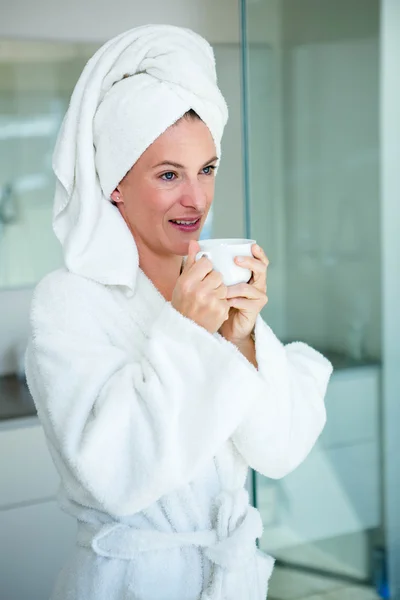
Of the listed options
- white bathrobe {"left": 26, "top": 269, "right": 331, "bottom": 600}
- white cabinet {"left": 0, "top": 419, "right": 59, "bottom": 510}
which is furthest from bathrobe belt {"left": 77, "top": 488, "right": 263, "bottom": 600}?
white cabinet {"left": 0, "top": 419, "right": 59, "bottom": 510}

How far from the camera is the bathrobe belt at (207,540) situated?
118 cm

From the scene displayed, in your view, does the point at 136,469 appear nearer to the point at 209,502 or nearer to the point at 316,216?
the point at 209,502

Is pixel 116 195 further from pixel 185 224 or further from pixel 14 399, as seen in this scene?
pixel 14 399

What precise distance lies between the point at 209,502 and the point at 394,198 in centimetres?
115

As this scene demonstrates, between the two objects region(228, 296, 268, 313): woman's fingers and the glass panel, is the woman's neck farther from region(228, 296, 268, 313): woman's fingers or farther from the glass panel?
the glass panel

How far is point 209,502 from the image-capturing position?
1.23m

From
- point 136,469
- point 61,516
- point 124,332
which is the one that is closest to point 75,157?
point 124,332

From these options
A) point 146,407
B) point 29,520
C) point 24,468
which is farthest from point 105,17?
point 146,407

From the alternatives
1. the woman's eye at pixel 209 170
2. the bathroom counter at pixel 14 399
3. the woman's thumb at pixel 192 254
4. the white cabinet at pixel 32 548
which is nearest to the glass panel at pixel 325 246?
the white cabinet at pixel 32 548

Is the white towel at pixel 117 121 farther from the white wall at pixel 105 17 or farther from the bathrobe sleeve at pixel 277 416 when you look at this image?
the white wall at pixel 105 17

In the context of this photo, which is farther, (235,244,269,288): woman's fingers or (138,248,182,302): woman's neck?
(138,248,182,302): woman's neck

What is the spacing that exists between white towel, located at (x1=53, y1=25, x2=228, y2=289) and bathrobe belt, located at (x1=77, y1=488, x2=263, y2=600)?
1.22ft

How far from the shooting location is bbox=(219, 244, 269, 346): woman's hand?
1.10 m

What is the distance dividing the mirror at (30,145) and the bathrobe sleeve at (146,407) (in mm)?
1866
